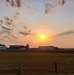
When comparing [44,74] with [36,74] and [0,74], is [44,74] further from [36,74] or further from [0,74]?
[0,74]

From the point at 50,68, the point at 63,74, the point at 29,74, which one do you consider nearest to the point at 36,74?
the point at 29,74

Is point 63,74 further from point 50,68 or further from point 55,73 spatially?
point 50,68

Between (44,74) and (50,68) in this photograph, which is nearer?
(44,74)

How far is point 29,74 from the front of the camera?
2823 centimetres

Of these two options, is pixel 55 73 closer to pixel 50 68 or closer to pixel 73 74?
pixel 73 74

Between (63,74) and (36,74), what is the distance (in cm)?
258

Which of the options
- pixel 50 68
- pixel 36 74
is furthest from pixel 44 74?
pixel 50 68

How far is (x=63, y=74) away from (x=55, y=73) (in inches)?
54.8

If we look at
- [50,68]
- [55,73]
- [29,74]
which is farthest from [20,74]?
[50,68]

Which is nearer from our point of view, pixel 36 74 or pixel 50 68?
pixel 36 74

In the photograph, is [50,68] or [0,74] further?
[50,68]

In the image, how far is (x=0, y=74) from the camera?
28.2 metres

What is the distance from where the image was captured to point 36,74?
28359 millimetres

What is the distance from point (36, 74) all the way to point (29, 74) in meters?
0.68
